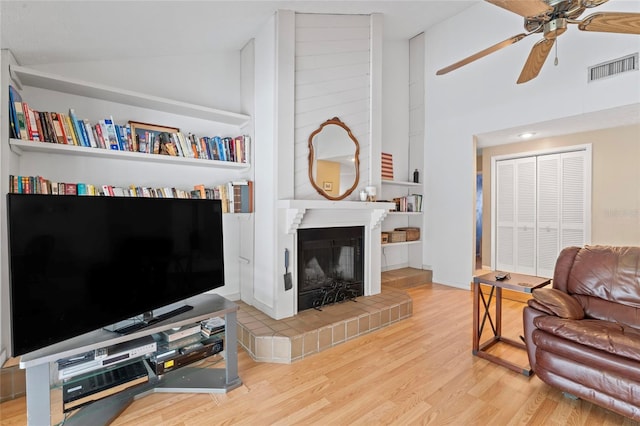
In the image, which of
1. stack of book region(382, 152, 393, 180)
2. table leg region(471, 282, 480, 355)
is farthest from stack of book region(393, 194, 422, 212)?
table leg region(471, 282, 480, 355)

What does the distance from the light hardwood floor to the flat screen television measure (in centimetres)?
73

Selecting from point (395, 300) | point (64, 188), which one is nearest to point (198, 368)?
point (64, 188)

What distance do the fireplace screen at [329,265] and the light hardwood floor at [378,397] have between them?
1.96ft

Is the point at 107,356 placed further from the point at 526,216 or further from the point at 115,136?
the point at 526,216

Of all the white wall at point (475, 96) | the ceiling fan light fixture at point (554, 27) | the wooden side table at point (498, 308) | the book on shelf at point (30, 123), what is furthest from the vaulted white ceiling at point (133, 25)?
the wooden side table at point (498, 308)

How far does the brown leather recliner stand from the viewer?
5.65ft

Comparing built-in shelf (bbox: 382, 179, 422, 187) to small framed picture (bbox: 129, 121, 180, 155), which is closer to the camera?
small framed picture (bbox: 129, 121, 180, 155)

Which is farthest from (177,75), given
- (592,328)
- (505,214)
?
(505,214)

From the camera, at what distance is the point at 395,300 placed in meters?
3.37

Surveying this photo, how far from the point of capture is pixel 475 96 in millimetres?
4273

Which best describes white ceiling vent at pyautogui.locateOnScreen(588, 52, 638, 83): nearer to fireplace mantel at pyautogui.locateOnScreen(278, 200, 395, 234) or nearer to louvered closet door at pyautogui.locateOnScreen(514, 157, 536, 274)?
louvered closet door at pyautogui.locateOnScreen(514, 157, 536, 274)

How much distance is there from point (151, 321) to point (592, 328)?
275 cm

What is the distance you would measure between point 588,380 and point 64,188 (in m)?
3.81

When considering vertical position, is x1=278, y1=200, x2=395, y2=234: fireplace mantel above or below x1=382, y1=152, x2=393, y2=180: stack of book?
below
